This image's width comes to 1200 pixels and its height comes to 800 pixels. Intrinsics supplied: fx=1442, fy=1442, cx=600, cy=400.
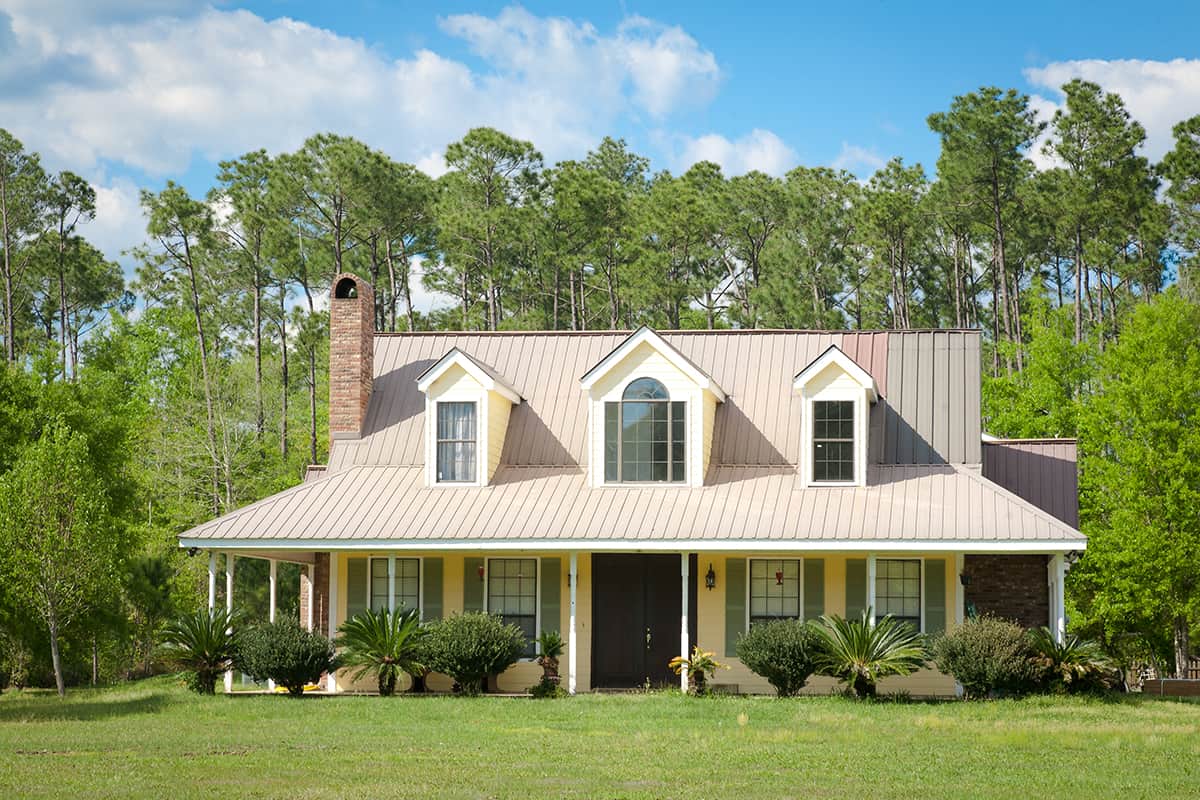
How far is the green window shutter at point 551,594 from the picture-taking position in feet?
76.9

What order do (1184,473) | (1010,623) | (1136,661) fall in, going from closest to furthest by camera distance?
(1010,623), (1184,473), (1136,661)

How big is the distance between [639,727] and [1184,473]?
58.4ft

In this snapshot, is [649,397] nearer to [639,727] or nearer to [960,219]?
[639,727]

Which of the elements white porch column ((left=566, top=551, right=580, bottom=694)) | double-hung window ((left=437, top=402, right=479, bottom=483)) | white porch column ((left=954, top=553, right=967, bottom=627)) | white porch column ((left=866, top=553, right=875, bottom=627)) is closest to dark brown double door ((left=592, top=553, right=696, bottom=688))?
white porch column ((left=566, top=551, right=580, bottom=694))

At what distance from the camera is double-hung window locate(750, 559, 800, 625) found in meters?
23.0

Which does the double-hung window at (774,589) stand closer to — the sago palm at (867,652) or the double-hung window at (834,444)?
the double-hung window at (834,444)

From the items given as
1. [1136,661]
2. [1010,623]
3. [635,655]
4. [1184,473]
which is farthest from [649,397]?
[1136,661]

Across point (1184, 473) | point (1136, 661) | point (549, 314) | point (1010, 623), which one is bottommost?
point (1136, 661)

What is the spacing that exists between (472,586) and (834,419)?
653 centimetres

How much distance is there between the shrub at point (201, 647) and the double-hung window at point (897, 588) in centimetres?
1004

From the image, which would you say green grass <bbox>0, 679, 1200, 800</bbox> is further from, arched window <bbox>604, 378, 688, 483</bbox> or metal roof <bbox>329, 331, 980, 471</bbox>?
metal roof <bbox>329, 331, 980, 471</bbox>

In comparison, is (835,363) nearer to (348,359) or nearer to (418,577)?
(418,577)

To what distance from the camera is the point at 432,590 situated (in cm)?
2378

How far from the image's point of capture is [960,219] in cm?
4544
